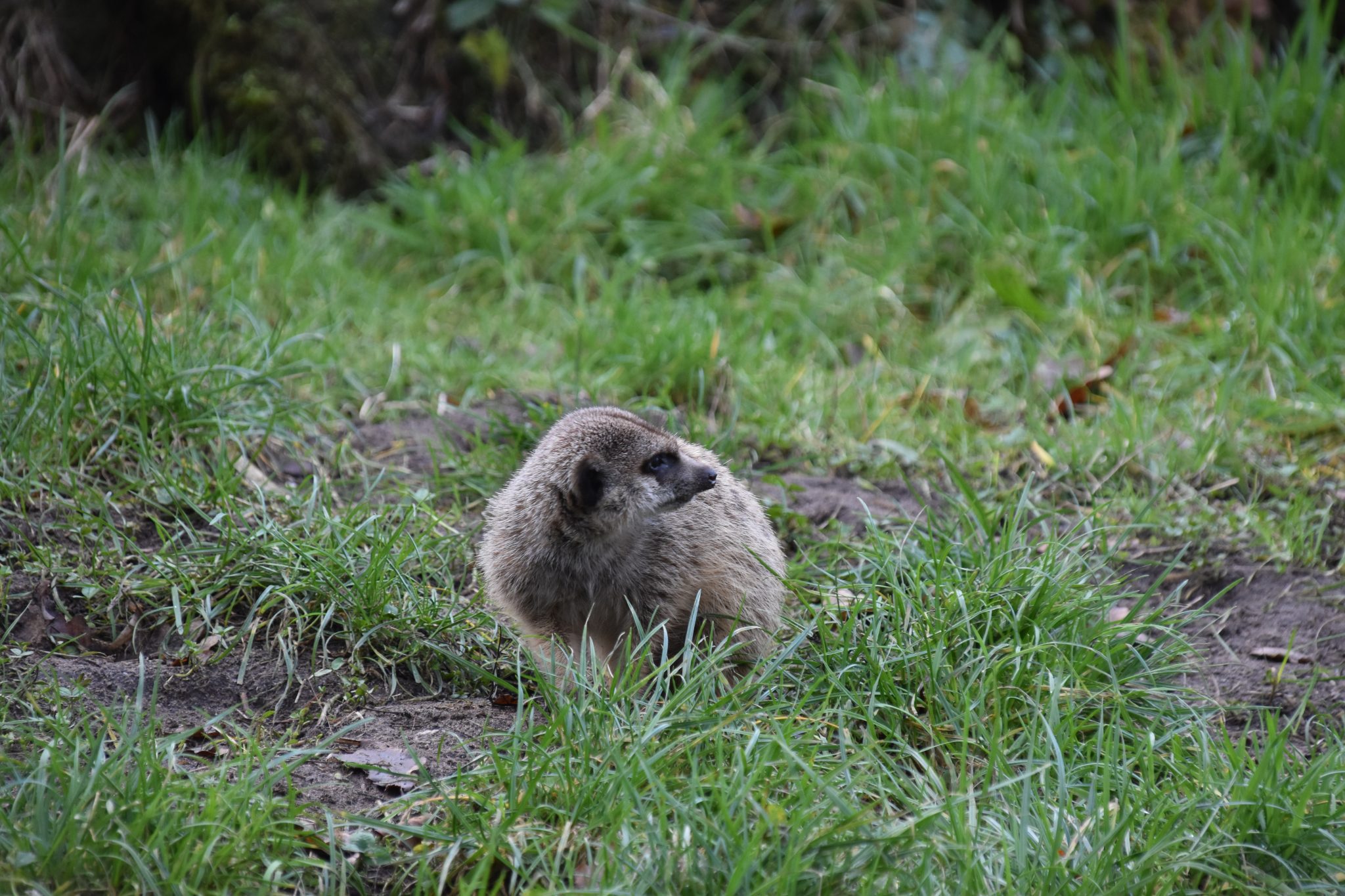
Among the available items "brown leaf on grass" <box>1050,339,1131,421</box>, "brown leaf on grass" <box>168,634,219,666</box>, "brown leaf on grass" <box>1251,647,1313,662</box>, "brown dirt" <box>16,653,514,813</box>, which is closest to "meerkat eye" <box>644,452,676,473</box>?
"brown dirt" <box>16,653,514,813</box>

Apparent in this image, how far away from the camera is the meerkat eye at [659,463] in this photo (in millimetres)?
3648

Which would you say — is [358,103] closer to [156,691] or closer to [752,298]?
[752,298]

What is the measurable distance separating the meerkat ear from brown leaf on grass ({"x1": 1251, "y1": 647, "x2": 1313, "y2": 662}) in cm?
225

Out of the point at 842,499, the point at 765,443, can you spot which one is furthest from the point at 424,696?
the point at 765,443

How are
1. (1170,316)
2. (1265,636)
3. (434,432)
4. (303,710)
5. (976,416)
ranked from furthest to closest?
(1170,316), (976,416), (434,432), (1265,636), (303,710)

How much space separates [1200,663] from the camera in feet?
11.8

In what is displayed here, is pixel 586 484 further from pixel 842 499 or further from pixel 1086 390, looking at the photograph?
pixel 1086 390

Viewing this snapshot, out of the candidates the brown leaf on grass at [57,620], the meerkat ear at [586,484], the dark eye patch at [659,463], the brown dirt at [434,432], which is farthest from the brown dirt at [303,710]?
the brown dirt at [434,432]

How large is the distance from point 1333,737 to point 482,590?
2532mm

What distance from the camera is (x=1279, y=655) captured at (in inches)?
152

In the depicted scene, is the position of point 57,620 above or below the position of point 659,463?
below

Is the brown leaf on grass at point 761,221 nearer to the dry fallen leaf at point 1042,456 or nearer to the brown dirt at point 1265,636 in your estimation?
the dry fallen leaf at point 1042,456

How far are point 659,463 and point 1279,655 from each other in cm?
215

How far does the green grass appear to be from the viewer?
8.68 ft
